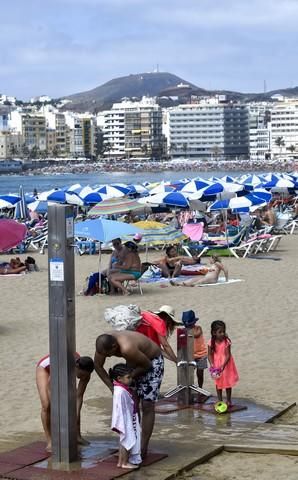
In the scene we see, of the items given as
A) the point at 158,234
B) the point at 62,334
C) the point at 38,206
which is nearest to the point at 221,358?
the point at 62,334

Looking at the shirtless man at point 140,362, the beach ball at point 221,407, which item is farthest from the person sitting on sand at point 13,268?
the shirtless man at point 140,362

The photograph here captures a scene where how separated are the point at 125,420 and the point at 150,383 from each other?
0.35m

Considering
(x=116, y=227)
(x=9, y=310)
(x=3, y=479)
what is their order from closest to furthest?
(x=3, y=479) < (x=9, y=310) < (x=116, y=227)

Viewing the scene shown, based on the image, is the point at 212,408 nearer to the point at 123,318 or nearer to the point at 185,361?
the point at 185,361

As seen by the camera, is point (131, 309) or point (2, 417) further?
point (2, 417)

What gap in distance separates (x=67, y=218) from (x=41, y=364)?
1.00 meters

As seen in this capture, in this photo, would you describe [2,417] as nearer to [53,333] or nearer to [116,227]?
[53,333]

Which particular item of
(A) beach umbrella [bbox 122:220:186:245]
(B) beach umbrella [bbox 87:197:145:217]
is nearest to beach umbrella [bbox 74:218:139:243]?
(A) beach umbrella [bbox 122:220:186:245]

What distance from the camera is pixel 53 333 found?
6.12 m

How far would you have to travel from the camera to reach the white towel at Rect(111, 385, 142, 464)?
6113 mm

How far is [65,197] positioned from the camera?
97.0 ft

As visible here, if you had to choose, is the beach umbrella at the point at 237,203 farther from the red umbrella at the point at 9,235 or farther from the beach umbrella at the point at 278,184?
the beach umbrella at the point at 278,184

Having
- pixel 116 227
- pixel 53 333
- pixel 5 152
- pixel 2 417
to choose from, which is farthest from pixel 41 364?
pixel 5 152

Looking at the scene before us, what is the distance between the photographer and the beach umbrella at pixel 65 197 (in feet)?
94.1
